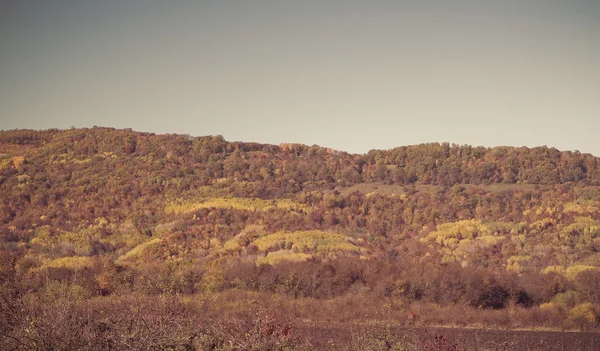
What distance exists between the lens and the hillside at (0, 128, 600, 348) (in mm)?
40375

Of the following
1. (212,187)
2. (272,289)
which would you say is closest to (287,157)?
(212,187)

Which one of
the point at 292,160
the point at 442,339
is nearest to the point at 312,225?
the point at 292,160

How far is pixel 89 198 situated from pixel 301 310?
155 ft

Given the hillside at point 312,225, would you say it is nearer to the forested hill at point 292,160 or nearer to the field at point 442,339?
the forested hill at point 292,160

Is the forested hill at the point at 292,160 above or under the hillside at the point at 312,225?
above

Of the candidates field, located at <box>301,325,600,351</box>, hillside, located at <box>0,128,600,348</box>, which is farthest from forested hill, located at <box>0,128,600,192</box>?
field, located at <box>301,325,600,351</box>

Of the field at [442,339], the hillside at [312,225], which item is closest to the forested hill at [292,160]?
the hillside at [312,225]

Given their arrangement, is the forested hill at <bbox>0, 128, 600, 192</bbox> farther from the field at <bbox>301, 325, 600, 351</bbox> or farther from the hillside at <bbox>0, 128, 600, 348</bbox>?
the field at <bbox>301, 325, 600, 351</bbox>

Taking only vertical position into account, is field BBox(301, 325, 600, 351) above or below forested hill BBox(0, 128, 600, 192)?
below

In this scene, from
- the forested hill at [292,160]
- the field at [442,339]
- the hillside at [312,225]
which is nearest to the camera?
the field at [442,339]

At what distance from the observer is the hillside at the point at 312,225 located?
40.4 meters

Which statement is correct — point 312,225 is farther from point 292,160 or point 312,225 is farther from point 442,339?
point 442,339

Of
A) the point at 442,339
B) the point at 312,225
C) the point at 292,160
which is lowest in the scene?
the point at 312,225

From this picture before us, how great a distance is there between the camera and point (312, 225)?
67.9 meters
